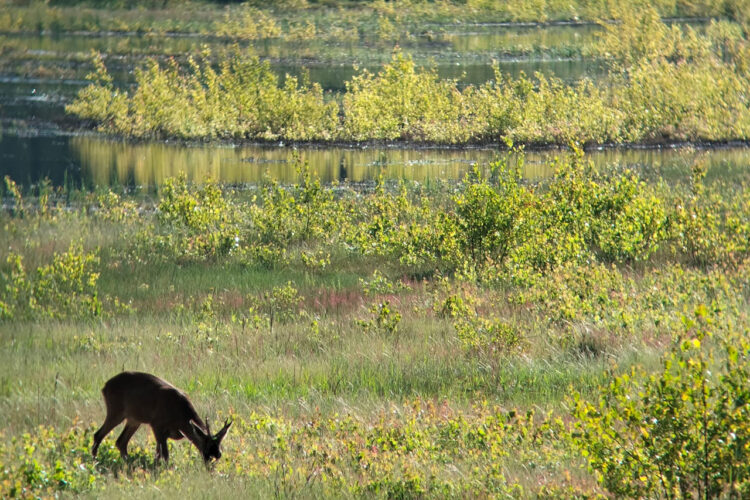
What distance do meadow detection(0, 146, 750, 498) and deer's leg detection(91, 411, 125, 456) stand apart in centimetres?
18

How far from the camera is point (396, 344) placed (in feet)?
38.9

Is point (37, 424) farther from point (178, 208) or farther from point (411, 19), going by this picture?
point (411, 19)

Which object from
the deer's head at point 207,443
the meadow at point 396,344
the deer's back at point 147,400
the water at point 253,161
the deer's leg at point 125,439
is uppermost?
the deer's back at point 147,400

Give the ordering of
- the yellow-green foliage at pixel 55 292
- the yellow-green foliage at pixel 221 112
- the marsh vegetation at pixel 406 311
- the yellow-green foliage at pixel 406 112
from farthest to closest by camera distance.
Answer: the yellow-green foliage at pixel 221 112 → the yellow-green foliage at pixel 406 112 → the yellow-green foliage at pixel 55 292 → the marsh vegetation at pixel 406 311

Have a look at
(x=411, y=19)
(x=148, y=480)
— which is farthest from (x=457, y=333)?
(x=411, y=19)

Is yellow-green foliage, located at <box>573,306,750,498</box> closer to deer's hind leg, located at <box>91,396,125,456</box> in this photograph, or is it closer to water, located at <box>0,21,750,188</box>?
deer's hind leg, located at <box>91,396,125,456</box>

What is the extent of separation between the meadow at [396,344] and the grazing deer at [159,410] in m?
0.29

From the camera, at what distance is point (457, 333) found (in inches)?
482

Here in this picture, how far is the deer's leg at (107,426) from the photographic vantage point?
724 cm

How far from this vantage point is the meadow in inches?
267

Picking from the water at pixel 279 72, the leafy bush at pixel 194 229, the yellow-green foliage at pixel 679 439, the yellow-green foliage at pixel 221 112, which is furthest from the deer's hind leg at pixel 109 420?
the yellow-green foliage at pixel 221 112

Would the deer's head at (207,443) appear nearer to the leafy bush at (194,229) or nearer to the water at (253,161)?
the leafy bush at (194,229)

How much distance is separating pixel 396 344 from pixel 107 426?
5.01 metres

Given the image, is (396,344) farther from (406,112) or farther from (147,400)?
(406,112)
